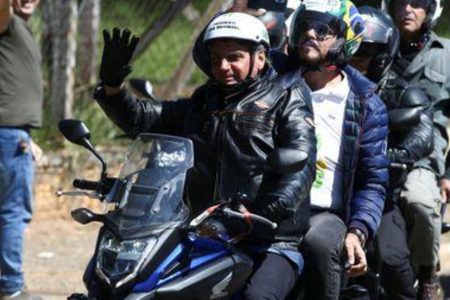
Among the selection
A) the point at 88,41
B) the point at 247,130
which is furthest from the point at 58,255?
the point at 247,130

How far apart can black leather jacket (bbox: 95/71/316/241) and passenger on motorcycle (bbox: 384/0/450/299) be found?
5.14ft

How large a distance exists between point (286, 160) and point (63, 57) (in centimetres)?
614

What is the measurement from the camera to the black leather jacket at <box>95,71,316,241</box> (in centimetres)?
510

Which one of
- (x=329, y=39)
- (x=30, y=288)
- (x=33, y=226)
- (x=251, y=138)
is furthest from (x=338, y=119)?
(x=33, y=226)

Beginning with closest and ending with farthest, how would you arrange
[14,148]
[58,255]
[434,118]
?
[434,118]
[14,148]
[58,255]

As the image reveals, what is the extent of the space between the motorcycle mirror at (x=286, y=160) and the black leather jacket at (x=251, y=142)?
224 millimetres

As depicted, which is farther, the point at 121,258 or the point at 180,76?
the point at 180,76

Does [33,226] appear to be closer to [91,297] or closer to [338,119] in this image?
[338,119]

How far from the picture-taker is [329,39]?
5652mm

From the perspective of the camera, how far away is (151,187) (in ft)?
15.8

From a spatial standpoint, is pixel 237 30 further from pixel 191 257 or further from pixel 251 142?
pixel 191 257

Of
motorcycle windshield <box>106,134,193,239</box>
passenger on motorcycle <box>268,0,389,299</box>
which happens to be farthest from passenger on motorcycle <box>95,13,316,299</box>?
passenger on motorcycle <box>268,0,389,299</box>

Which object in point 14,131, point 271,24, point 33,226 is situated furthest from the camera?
point 33,226

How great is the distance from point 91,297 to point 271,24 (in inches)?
98.7
